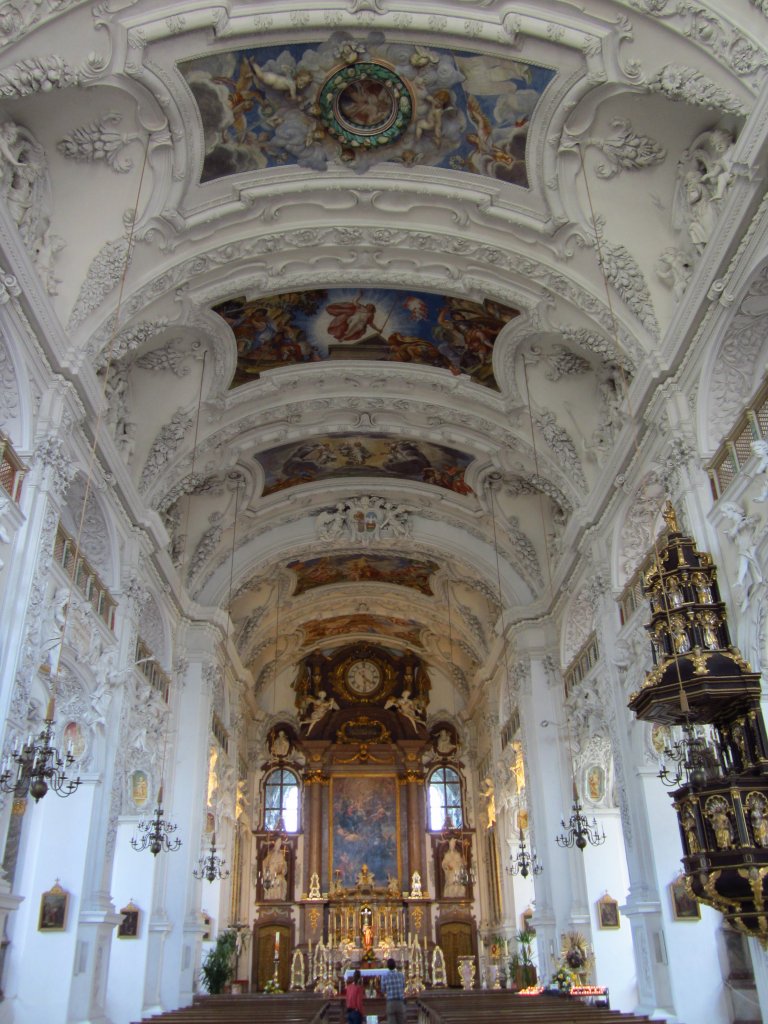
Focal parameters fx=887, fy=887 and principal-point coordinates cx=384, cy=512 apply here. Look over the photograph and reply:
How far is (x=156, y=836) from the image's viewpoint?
47.0 feet

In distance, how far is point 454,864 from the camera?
95.4 feet

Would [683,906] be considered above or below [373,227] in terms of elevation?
below

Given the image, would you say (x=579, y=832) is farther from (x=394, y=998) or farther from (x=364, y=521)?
(x=364, y=521)

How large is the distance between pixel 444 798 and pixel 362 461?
1571cm

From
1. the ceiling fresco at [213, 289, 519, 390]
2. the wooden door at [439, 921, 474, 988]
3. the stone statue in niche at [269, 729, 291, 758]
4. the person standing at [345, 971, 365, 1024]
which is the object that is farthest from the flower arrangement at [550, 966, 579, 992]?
the stone statue in niche at [269, 729, 291, 758]

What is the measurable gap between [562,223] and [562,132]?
127 centimetres

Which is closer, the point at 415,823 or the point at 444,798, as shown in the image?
the point at 415,823

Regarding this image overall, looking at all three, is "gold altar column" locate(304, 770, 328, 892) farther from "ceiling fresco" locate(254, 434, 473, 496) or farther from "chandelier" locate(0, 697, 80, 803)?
"chandelier" locate(0, 697, 80, 803)

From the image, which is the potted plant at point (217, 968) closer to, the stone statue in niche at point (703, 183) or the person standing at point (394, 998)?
the person standing at point (394, 998)

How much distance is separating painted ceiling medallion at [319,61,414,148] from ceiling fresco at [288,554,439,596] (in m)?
13.5

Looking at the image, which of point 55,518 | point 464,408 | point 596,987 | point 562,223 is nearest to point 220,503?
point 464,408

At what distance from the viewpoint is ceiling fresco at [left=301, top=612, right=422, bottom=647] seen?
93.9 ft

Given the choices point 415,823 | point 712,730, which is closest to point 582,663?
point 712,730

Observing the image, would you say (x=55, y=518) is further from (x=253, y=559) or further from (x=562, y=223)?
(x=253, y=559)
